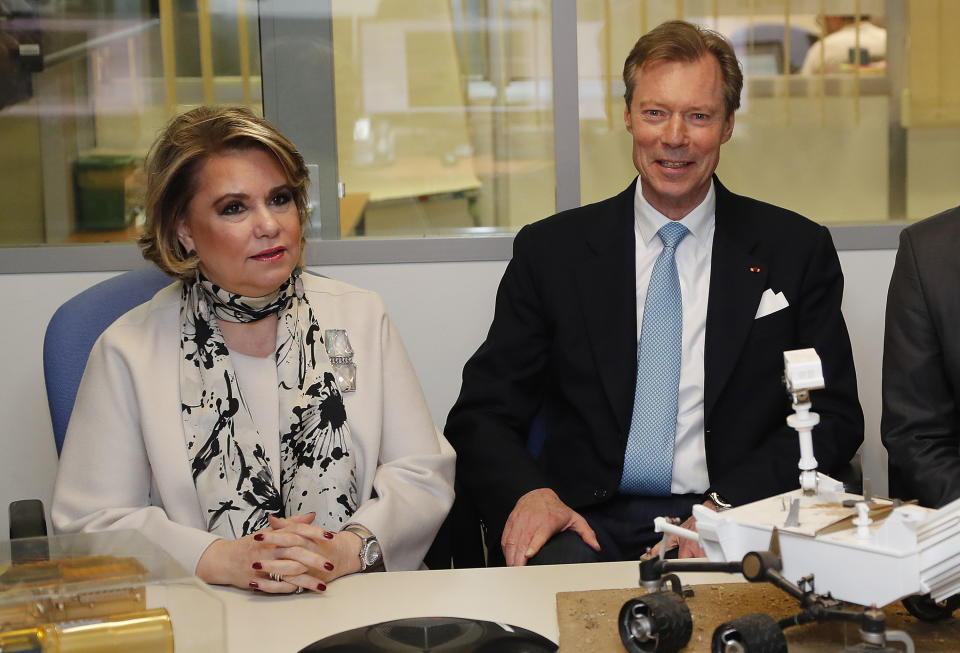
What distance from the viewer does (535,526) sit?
2250 millimetres

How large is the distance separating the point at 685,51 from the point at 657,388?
33.2 inches

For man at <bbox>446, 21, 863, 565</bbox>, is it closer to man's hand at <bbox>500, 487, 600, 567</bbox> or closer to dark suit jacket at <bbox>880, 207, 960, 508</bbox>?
man's hand at <bbox>500, 487, 600, 567</bbox>

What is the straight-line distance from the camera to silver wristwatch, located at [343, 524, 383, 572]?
6.33ft

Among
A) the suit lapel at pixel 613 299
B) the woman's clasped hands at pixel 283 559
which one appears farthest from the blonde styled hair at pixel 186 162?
the suit lapel at pixel 613 299

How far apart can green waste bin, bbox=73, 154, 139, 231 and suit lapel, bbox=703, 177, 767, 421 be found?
6.17 feet

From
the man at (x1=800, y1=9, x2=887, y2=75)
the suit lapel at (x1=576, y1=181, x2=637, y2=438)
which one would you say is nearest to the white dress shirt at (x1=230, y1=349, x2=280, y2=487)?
the suit lapel at (x1=576, y1=181, x2=637, y2=438)

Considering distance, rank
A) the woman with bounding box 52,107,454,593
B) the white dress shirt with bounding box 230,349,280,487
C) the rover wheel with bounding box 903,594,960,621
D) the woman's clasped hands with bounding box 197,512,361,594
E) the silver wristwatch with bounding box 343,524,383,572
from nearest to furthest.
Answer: the rover wheel with bounding box 903,594,960,621 → the woman's clasped hands with bounding box 197,512,361,594 → the silver wristwatch with bounding box 343,524,383,572 → the woman with bounding box 52,107,454,593 → the white dress shirt with bounding box 230,349,280,487

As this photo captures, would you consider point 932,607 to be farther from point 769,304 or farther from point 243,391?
point 243,391

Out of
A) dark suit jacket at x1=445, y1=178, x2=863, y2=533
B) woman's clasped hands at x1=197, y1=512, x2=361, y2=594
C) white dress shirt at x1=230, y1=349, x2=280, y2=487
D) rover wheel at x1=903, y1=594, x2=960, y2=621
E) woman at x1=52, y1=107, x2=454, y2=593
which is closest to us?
rover wheel at x1=903, y1=594, x2=960, y2=621

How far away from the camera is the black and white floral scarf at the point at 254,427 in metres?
2.08

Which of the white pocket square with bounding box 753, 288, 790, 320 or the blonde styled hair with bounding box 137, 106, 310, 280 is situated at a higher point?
the blonde styled hair with bounding box 137, 106, 310, 280

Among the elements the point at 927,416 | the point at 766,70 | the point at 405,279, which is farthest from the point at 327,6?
the point at 927,416

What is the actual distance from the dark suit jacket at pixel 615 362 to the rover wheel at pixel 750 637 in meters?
1.10

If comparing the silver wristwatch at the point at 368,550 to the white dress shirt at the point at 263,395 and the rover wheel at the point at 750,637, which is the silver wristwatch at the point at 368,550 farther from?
the rover wheel at the point at 750,637
